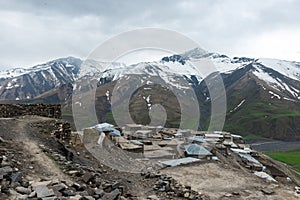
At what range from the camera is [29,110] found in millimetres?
25875

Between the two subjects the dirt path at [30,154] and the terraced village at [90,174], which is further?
the dirt path at [30,154]

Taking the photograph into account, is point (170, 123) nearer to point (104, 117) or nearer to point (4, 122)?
point (104, 117)

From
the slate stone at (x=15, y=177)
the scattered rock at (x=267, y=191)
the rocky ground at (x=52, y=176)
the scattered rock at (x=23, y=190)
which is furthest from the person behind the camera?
the scattered rock at (x=267, y=191)

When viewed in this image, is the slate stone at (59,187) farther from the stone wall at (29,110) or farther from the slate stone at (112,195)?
the stone wall at (29,110)

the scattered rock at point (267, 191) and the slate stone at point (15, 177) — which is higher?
the slate stone at point (15, 177)

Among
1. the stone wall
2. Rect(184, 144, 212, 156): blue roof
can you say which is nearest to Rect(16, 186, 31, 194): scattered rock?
the stone wall

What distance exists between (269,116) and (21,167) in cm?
18369

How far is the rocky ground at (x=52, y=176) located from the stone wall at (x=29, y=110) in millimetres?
4133

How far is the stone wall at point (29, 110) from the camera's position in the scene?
81.2 feet

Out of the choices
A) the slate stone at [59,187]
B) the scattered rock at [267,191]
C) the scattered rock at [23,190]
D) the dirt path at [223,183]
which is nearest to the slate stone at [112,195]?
the slate stone at [59,187]

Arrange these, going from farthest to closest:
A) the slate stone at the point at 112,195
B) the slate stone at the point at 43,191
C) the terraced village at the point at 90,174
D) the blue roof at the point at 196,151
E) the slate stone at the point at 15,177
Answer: the blue roof at the point at 196,151, the slate stone at the point at 112,195, the terraced village at the point at 90,174, the slate stone at the point at 15,177, the slate stone at the point at 43,191

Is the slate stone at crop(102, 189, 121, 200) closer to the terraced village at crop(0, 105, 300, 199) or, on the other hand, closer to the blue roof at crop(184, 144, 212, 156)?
the terraced village at crop(0, 105, 300, 199)

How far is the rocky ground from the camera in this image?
10.8 m

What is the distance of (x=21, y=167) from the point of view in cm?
1330
